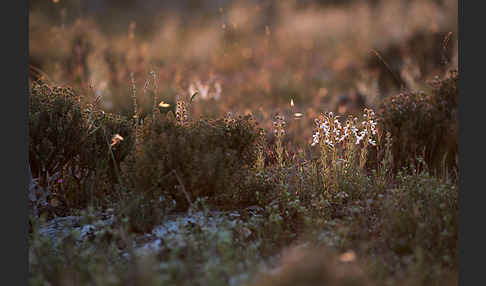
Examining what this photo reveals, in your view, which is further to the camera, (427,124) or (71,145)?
(427,124)

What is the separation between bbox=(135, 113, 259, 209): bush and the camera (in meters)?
3.35

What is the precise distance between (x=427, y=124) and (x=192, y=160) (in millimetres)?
2309

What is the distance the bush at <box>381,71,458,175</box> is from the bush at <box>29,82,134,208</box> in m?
2.54

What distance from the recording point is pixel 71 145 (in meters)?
3.67

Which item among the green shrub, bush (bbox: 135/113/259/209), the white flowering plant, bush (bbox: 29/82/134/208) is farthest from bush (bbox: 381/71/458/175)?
bush (bbox: 29/82/134/208)

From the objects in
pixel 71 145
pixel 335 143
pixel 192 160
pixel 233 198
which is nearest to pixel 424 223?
pixel 335 143

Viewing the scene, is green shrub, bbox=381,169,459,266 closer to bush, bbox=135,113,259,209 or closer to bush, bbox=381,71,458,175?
bush, bbox=381,71,458,175

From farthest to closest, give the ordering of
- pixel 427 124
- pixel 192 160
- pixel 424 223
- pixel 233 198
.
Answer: pixel 427 124 → pixel 233 198 → pixel 192 160 → pixel 424 223

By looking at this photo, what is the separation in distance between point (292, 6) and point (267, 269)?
13.4m

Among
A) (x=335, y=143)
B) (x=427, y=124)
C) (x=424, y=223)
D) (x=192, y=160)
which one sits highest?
(x=427, y=124)

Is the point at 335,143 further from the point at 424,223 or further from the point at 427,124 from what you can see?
the point at 424,223

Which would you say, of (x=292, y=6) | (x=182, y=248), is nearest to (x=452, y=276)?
(x=182, y=248)

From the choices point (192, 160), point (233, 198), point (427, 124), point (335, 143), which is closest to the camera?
point (192, 160)

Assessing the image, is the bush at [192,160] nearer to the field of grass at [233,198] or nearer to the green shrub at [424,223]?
the field of grass at [233,198]
